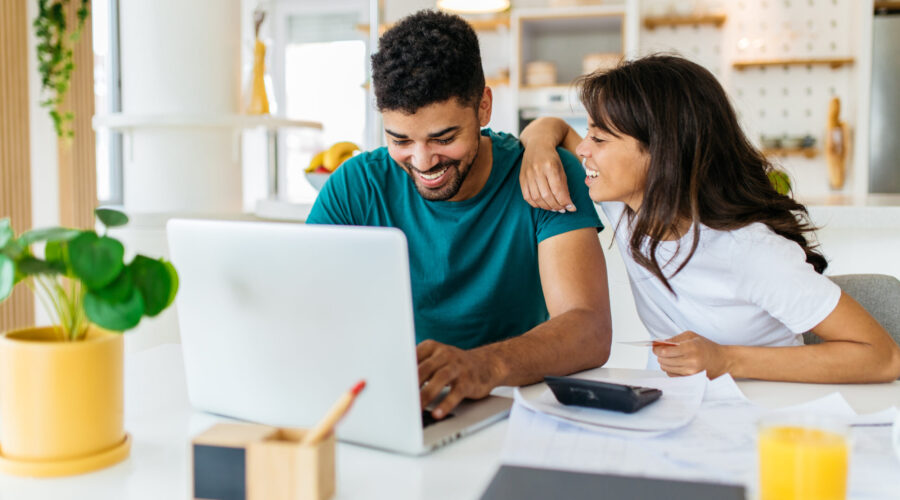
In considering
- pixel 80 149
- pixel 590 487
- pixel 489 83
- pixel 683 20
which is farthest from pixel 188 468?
pixel 489 83

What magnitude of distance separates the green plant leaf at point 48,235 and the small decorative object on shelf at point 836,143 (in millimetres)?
4448

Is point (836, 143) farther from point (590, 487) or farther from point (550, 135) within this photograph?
point (590, 487)

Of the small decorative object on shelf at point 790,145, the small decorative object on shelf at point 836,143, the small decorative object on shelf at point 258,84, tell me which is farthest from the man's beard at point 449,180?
the small decorative object on shelf at point 836,143

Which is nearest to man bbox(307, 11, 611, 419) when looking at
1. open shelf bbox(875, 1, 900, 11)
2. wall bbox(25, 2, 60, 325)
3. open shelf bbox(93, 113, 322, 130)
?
open shelf bbox(93, 113, 322, 130)

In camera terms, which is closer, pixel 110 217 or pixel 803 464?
pixel 803 464

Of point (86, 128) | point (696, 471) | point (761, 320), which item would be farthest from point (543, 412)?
point (86, 128)

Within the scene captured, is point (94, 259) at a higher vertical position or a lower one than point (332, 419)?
higher

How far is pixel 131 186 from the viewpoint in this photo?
8.54 feet

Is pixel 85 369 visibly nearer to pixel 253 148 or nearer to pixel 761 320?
pixel 761 320

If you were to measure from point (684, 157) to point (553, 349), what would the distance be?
499 millimetres

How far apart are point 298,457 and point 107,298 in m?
0.22

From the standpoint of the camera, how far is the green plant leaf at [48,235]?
65cm

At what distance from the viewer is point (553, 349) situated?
1068 millimetres

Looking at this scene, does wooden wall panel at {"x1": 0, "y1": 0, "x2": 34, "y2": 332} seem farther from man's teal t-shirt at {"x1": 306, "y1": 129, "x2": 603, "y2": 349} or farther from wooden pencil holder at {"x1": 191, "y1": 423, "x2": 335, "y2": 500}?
wooden pencil holder at {"x1": 191, "y1": 423, "x2": 335, "y2": 500}
